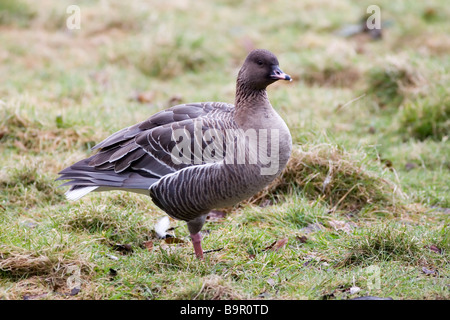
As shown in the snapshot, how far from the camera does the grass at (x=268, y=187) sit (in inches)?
165

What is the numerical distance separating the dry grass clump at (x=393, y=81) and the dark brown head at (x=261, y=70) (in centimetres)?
382

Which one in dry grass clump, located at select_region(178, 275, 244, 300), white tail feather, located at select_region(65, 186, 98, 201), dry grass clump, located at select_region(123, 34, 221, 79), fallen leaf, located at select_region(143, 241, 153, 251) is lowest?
fallen leaf, located at select_region(143, 241, 153, 251)

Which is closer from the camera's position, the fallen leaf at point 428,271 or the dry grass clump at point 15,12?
the fallen leaf at point 428,271

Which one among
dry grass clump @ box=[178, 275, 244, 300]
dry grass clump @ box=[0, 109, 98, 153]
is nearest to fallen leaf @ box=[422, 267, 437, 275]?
dry grass clump @ box=[178, 275, 244, 300]

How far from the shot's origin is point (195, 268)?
170 inches

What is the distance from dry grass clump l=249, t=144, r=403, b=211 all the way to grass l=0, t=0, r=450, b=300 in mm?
15

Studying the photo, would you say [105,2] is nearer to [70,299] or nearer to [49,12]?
[49,12]

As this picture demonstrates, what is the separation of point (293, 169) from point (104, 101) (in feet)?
9.99

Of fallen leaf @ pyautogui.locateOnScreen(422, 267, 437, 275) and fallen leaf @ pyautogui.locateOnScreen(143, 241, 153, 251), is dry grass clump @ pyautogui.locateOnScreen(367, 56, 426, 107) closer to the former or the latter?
fallen leaf @ pyautogui.locateOnScreen(422, 267, 437, 275)

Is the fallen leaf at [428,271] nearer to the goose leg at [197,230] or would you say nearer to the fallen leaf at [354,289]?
the fallen leaf at [354,289]

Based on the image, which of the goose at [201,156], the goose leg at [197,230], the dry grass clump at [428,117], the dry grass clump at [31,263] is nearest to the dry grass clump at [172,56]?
the dry grass clump at [428,117]

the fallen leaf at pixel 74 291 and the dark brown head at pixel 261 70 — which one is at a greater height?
the dark brown head at pixel 261 70

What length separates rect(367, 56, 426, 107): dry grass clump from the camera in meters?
7.84
